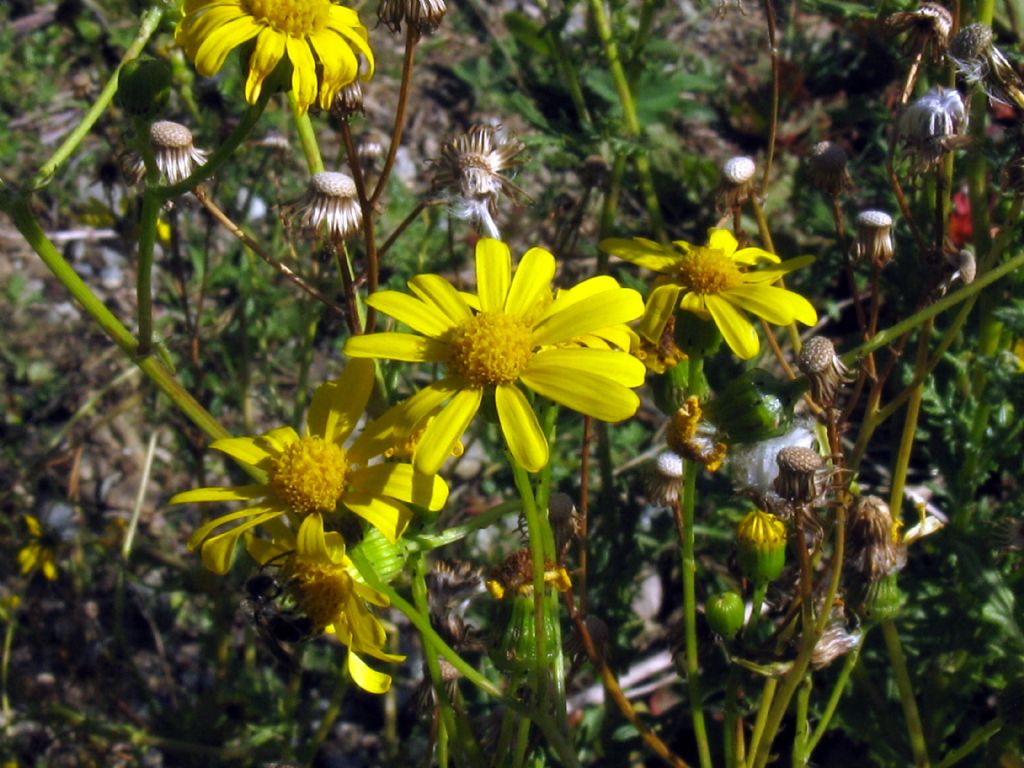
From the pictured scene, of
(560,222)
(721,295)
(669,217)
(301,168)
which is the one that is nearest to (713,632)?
(721,295)

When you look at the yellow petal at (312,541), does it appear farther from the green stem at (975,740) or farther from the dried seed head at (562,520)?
the green stem at (975,740)

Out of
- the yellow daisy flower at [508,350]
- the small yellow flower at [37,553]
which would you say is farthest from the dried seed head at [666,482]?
the small yellow flower at [37,553]

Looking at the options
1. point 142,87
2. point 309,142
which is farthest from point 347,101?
point 142,87

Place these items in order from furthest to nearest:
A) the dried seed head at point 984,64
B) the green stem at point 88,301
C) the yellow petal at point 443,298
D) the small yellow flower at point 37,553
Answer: the small yellow flower at point 37,553, the dried seed head at point 984,64, the yellow petal at point 443,298, the green stem at point 88,301

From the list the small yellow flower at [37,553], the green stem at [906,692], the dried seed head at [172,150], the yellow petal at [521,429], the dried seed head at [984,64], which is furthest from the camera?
the small yellow flower at [37,553]

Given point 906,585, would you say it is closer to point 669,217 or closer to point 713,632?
point 713,632

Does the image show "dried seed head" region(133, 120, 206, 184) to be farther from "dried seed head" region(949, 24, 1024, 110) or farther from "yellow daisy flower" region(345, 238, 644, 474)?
"dried seed head" region(949, 24, 1024, 110)

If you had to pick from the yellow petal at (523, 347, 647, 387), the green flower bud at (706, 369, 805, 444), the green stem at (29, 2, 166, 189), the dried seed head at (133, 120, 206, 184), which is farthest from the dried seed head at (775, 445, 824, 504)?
the dried seed head at (133, 120, 206, 184)

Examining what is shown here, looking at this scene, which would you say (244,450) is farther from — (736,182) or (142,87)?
(736,182)
